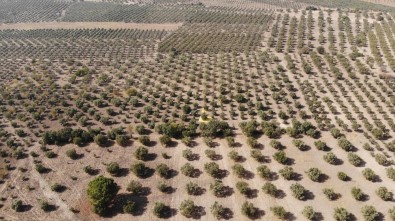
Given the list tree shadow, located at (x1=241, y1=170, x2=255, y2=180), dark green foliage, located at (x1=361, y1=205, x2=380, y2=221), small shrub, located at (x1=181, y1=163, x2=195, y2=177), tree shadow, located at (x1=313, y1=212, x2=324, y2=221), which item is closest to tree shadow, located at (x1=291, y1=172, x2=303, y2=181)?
tree shadow, located at (x1=241, y1=170, x2=255, y2=180)

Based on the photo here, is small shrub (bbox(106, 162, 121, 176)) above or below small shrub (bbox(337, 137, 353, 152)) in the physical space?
above

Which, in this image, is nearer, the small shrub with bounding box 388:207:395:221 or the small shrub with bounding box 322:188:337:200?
the small shrub with bounding box 388:207:395:221

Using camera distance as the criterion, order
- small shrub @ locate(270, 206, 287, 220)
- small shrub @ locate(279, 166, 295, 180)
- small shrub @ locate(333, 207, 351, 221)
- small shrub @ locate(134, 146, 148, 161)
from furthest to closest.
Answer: small shrub @ locate(134, 146, 148, 161) < small shrub @ locate(279, 166, 295, 180) < small shrub @ locate(270, 206, 287, 220) < small shrub @ locate(333, 207, 351, 221)

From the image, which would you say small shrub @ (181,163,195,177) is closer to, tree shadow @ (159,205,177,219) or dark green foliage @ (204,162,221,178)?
dark green foliage @ (204,162,221,178)

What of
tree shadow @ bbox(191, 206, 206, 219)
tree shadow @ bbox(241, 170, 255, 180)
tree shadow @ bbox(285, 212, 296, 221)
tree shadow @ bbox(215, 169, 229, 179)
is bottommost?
tree shadow @ bbox(285, 212, 296, 221)

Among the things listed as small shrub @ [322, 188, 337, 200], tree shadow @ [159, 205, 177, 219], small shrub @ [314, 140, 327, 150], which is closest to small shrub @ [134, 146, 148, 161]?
tree shadow @ [159, 205, 177, 219]

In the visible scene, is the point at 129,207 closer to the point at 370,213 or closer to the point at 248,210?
the point at 248,210

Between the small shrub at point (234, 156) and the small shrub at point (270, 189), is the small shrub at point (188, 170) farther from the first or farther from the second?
the small shrub at point (270, 189)

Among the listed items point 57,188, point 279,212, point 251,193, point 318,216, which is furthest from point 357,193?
point 57,188

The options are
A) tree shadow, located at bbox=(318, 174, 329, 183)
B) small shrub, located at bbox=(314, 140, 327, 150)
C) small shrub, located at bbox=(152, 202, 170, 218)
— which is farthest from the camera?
small shrub, located at bbox=(314, 140, 327, 150)
